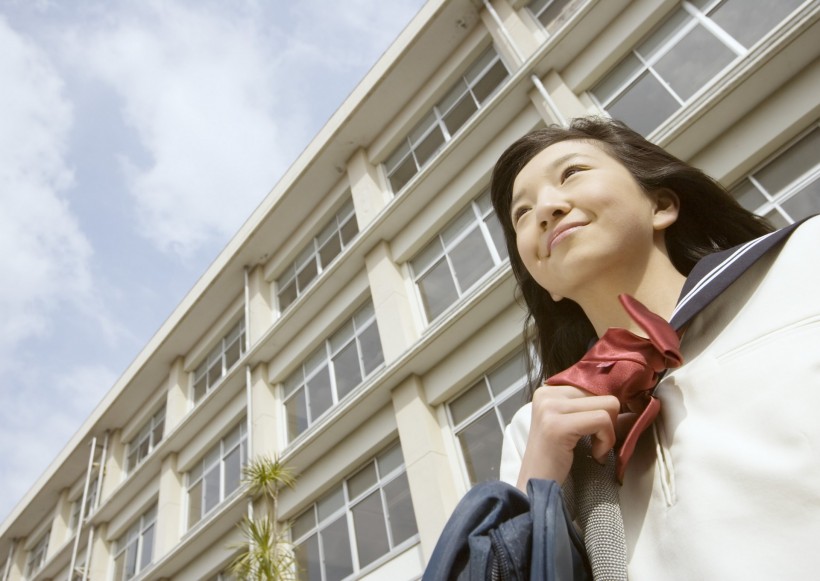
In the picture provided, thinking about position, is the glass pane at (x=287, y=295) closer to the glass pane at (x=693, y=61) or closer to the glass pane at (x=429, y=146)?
the glass pane at (x=429, y=146)

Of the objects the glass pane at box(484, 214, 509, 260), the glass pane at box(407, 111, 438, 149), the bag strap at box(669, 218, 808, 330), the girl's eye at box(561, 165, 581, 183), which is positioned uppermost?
the glass pane at box(407, 111, 438, 149)

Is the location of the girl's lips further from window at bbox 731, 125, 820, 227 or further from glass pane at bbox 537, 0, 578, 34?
glass pane at bbox 537, 0, 578, 34

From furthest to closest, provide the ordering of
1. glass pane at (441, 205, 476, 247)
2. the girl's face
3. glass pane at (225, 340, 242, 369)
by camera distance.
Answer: glass pane at (225, 340, 242, 369) < glass pane at (441, 205, 476, 247) < the girl's face

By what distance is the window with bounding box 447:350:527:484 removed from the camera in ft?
26.0

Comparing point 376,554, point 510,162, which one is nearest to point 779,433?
point 510,162

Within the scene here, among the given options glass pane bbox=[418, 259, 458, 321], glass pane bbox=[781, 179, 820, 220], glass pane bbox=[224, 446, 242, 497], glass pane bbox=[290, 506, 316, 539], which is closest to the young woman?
glass pane bbox=[781, 179, 820, 220]

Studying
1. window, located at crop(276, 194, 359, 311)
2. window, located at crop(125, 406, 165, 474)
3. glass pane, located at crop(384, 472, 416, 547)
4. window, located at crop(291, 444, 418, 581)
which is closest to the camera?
→ glass pane, located at crop(384, 472, 416, 547)

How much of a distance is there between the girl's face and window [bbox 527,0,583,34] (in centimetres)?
899

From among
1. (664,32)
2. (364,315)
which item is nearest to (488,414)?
(364,315)

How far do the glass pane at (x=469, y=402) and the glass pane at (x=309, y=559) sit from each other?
329 centimetres

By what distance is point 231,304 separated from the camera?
14938 mm

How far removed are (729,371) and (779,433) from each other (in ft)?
0.50

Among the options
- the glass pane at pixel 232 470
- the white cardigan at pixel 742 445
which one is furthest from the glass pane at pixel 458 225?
the white cardigan at pixel 742 445

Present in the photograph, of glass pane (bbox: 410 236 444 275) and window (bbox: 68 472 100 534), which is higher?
window (bbox: 68 472 100 534)
